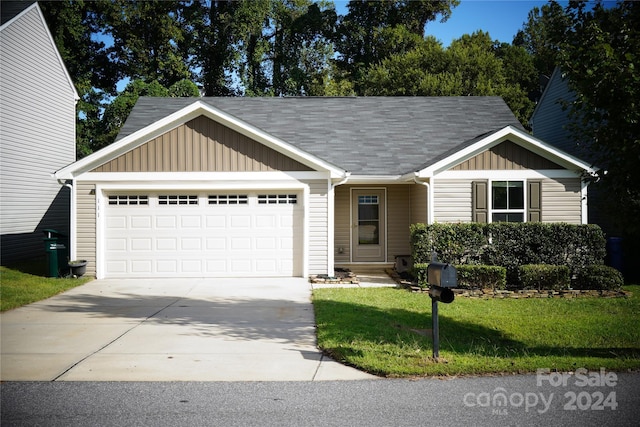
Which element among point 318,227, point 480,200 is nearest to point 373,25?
point 480,200

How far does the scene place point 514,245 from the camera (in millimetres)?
12695

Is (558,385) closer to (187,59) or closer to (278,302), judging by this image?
(278,302)

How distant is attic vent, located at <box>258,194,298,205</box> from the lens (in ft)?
47.5

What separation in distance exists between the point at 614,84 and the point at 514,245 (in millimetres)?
6575

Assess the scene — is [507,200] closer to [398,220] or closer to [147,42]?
[398,220]

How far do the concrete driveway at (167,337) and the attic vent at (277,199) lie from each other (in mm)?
2739

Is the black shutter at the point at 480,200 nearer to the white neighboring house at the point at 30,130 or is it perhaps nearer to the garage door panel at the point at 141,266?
the garage door panel at the point at 141,266

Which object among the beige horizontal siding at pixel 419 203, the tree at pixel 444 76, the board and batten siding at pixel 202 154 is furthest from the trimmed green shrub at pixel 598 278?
the tree at pixel 444 76

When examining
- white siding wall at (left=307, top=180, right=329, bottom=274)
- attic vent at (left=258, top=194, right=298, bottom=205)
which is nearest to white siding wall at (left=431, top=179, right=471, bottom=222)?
white siding wall at (left=307, top=180, right=329, bottom=274)

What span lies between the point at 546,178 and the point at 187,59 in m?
27.1

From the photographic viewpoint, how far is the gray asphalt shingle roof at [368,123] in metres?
16.7

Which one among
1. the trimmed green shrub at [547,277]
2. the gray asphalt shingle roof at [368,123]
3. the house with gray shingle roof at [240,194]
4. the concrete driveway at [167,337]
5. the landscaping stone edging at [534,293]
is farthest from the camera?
the gray asphalt shingle roof at [368,123]

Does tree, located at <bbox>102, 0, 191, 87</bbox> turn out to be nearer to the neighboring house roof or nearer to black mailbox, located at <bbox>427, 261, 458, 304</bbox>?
the neighboring house roof

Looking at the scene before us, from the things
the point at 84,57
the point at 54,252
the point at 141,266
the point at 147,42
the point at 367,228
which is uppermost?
the point at 147,42
